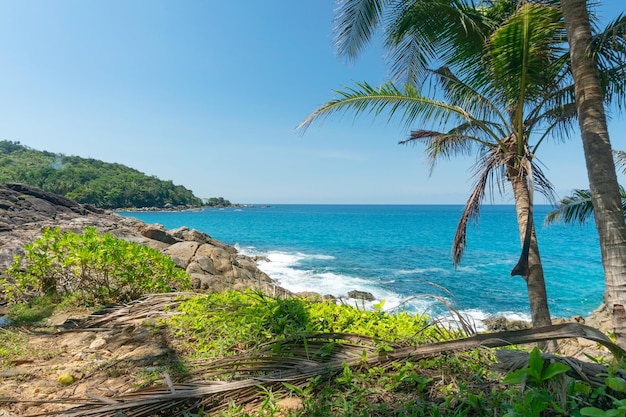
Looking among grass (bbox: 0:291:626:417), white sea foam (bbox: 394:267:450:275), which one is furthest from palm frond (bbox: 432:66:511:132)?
white sea foam (bbox: 394:267:450:275)

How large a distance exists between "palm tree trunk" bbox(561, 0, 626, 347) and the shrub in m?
5.36

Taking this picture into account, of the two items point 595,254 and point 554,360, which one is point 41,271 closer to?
point 554,360

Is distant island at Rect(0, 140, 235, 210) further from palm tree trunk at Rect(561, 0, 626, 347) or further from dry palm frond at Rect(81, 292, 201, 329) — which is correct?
palm tree trunk at Rect(561, 0, 626, 347)

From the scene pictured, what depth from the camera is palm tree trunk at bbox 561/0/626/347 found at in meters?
3.38

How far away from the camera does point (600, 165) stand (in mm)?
3502

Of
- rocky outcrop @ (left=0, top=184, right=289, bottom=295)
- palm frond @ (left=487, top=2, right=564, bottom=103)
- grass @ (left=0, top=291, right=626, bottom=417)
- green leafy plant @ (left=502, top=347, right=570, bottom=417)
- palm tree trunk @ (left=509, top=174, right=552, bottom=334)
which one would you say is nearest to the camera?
green leafy plant @ (left=502, top=347, right=570, bottom=417)

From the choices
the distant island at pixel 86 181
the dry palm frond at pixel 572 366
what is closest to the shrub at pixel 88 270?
the dry palm frond at pixel 572 366

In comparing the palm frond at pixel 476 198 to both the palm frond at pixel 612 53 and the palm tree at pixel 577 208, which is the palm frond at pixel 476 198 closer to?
the palm frond at pixel 612 53

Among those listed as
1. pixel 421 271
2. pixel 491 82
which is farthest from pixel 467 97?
pixel 421 271

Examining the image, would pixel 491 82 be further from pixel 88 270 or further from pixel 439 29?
pixel 88 270

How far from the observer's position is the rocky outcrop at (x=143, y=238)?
766 centimetres

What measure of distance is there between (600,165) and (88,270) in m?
6.26

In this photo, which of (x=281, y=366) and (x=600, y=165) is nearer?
(x=281, y=366)

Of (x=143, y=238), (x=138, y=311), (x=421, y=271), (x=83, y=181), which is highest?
(x=83, y=181)
